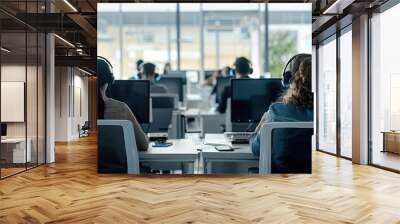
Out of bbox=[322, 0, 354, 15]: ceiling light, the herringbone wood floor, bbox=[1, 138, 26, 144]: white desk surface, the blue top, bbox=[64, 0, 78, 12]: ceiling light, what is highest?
bbox=[64, 0, 78, 12]: ceiling light

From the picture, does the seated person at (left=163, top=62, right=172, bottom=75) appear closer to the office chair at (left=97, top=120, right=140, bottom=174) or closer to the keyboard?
the office chair at (left=97, top=120, right=140, bottom=174)

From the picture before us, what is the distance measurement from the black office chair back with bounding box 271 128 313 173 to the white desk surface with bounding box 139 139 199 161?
958mm

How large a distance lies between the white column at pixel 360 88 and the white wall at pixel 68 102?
16.2 ft

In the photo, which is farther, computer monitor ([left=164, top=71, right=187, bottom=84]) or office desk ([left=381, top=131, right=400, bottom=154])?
office desk ([left=381, top=131, right=400, bottom=154])

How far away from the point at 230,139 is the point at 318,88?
592 cm

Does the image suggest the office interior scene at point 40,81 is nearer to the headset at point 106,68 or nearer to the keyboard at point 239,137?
the headset at point 106,68

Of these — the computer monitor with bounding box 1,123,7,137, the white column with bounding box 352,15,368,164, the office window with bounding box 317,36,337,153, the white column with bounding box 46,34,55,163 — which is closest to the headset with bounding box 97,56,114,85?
the computer monitor with bounding box 1,123,7,137

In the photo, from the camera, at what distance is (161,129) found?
17.3ft

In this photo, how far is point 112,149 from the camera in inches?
204

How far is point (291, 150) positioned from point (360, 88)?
3.45m

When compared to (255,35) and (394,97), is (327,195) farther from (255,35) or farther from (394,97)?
(394,97)

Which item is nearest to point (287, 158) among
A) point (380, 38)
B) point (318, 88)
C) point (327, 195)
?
point (327, 195)

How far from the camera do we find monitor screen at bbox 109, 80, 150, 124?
504 centimetres

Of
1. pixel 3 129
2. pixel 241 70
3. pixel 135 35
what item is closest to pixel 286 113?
pixel 241 70
